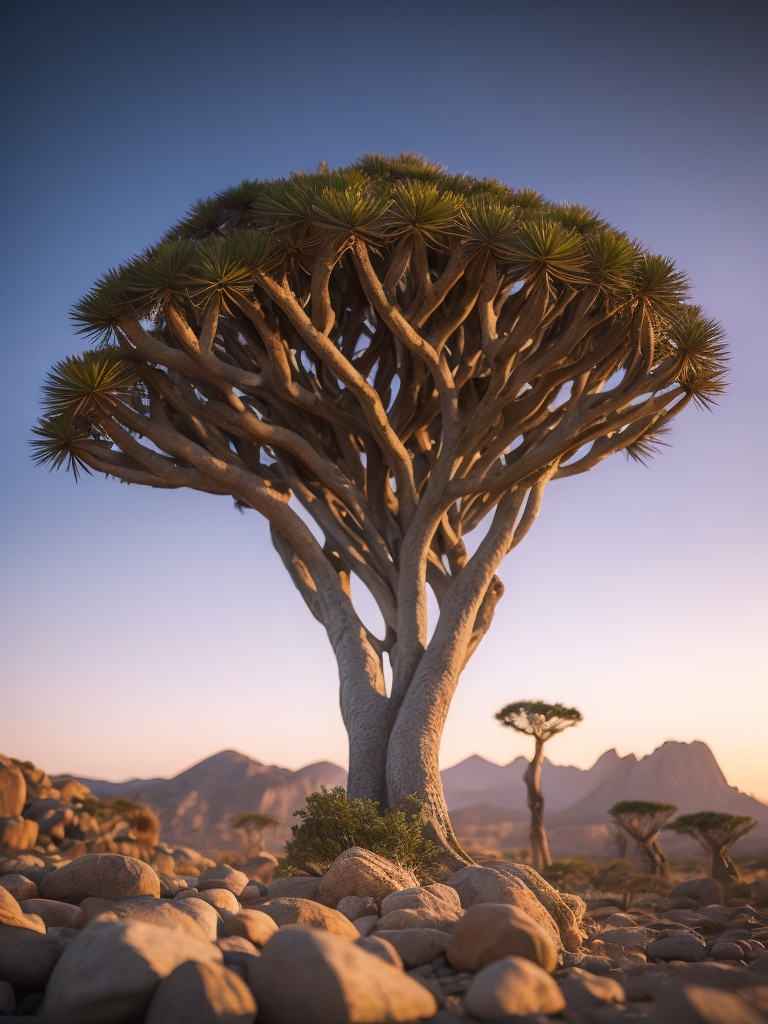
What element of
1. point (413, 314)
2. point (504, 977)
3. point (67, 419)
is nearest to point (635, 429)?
point (413, 314)

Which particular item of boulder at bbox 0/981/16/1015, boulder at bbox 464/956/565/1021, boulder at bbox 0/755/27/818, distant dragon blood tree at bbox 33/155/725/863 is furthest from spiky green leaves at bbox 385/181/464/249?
boulder at bbox 0/755/27/818

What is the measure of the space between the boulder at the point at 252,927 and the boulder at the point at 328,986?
125 centimetres

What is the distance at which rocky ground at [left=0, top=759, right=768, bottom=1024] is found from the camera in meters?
2.62

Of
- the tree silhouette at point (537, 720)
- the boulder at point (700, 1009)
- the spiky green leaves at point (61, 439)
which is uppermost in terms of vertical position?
the spiky green leaves at point (61, 439)

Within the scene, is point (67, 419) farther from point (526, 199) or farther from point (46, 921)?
point (526, 199)

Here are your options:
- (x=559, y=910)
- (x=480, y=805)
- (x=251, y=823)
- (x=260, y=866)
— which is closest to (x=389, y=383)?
(x=559, y=910)

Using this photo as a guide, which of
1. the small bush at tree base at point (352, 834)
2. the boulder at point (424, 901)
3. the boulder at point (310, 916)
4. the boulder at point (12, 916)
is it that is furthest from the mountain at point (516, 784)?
the boulder at point (12, 916)

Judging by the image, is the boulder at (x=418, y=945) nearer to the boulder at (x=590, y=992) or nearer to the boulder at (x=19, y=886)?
the boulder at (x=590, y=992)

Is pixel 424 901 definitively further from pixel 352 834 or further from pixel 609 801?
pixel 609 801

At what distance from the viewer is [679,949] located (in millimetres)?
5535

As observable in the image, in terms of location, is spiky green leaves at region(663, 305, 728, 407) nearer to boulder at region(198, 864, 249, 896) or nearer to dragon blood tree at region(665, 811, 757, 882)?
boulder at region(198, 864, 249, 896)

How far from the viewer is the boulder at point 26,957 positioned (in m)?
3.32

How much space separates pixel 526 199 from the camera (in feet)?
34.3

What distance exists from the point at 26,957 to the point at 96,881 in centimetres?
199
